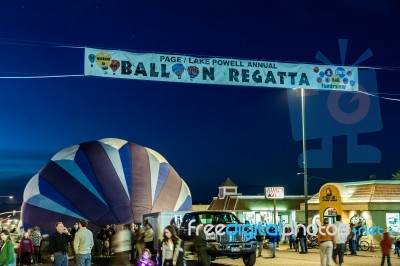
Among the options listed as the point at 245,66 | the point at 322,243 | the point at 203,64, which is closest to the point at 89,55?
the point at 203,64

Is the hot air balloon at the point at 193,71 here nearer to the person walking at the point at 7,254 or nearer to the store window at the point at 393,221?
the person walking at the point at 7,254

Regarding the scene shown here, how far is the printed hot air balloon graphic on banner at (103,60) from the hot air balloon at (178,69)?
2.37 meters

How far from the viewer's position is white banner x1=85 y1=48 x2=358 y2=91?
20.8m

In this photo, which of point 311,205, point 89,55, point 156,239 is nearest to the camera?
point 89,55

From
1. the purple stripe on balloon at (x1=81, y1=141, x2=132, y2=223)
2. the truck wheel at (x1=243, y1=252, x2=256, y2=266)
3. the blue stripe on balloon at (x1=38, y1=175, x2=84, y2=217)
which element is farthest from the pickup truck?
the blue stripe on balloon at (x1=38, y1=175, x2=84, y2=217)

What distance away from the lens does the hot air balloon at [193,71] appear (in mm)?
21641

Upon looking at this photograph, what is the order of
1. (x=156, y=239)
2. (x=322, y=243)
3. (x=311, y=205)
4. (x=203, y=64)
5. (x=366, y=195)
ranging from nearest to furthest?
1. (x=322, y=243)
2. (x=203, y=64)
3. (x=156, y=239)
4. (x=366, y=195)
5. (x=311, y=205)

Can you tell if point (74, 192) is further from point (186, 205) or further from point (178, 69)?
point (178, 69)

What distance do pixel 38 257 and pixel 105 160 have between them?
6877 mm

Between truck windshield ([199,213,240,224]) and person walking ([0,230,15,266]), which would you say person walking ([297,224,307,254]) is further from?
person walking ([0,230,15,266])

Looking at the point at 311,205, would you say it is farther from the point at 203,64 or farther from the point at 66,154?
the point at 203,64

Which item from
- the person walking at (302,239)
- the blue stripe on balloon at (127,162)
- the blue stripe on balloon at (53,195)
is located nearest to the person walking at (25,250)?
the blue stripe on balloon at (53,195)

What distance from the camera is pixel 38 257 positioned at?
25469mm

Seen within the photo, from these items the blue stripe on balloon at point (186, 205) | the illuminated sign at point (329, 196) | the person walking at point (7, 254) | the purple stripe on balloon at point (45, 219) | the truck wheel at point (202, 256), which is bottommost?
the truck wheel at point (202, 256)
